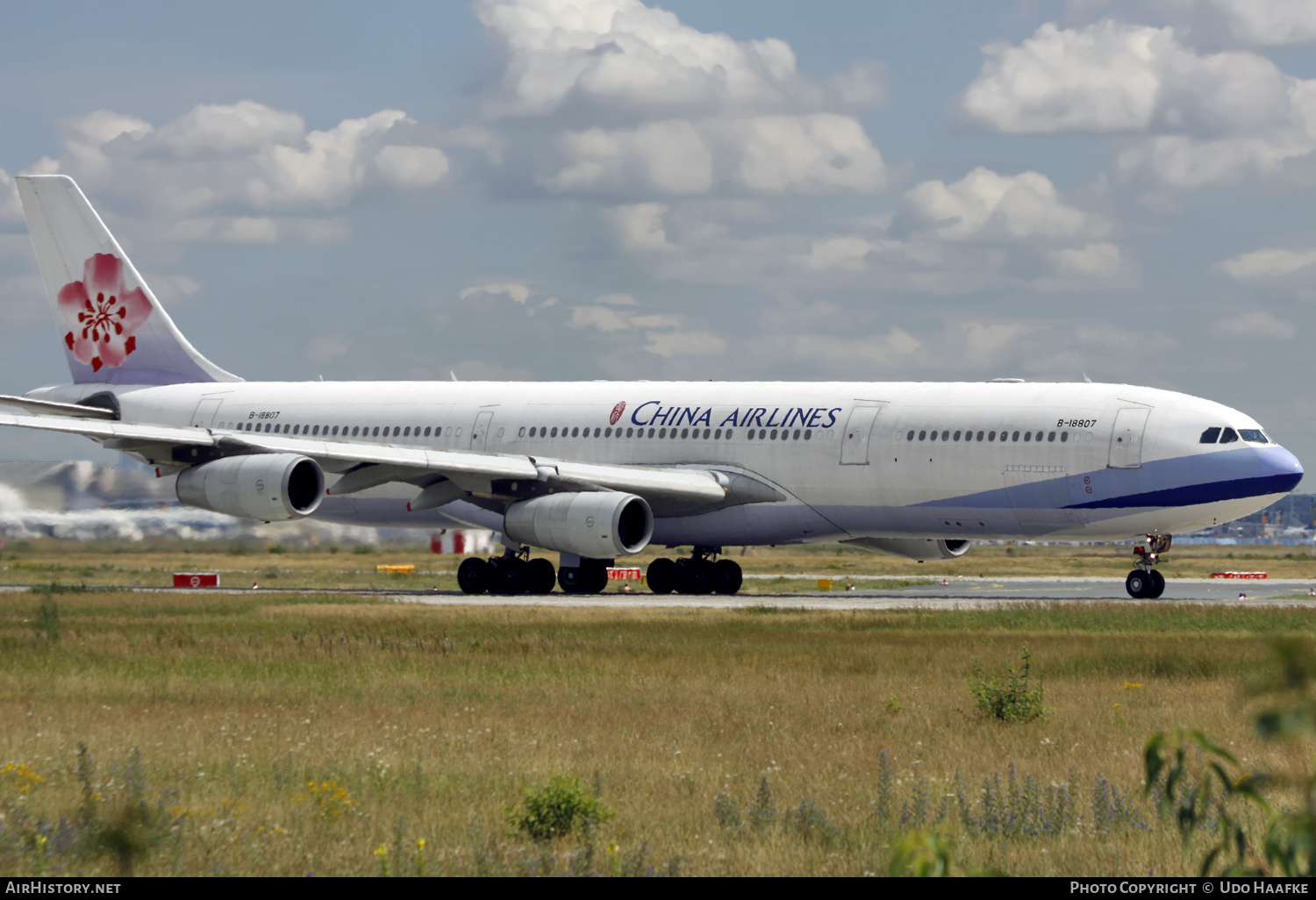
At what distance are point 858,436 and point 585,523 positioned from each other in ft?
20.7

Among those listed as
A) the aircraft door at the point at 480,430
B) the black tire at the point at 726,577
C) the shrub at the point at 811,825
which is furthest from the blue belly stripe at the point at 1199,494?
the shrub at the point at 811,825

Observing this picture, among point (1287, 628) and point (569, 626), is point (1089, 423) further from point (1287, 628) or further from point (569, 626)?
point (569, 626)

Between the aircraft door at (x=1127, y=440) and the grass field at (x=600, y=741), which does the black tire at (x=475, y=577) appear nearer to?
the grass field at (x=600, y=741)

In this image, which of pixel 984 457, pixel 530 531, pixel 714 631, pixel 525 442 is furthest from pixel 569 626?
pixel 525 442

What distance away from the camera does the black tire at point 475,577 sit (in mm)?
36719

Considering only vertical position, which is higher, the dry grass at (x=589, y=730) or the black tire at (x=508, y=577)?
the black tire at (x=508, y=577)

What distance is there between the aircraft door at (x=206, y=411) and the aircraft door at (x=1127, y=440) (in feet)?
78.0

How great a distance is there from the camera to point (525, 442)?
38.8 m

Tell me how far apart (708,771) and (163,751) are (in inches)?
172

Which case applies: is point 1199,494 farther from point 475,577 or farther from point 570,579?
point 475,577

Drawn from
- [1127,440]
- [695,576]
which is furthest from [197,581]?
[1127,440]

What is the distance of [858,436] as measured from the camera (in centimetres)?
3403

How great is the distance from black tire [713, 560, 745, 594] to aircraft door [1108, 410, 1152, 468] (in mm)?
10316

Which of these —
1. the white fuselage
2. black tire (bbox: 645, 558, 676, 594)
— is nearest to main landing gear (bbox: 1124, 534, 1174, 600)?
the white fuselage
